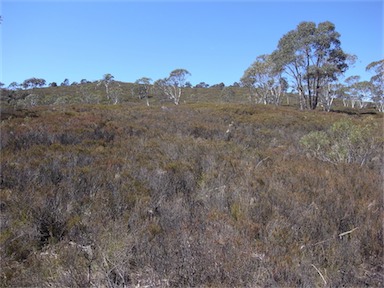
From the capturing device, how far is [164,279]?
2.53 metres

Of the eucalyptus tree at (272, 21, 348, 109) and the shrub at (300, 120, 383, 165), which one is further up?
the eucalyptus tree at (272, 21, 348, 109)

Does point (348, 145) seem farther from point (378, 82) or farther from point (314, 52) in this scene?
point (378, 82)

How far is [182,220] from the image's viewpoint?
3.56m

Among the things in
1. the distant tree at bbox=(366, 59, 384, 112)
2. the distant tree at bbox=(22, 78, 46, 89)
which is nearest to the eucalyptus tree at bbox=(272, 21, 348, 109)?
the distant tree at bbox=(366, 59, 384, 112)

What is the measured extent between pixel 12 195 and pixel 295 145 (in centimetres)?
805

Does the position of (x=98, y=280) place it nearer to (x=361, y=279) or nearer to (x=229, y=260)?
(x=229, y=260)

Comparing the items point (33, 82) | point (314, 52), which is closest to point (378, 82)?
point (314, 52)

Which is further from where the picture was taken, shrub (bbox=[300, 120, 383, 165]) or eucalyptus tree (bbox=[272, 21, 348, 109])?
eucalyptus tree (bbox=[272, 21, 348, 109])

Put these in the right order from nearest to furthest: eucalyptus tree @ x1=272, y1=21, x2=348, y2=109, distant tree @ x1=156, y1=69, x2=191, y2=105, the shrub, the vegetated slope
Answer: the vegetated slope
the shrub
eucalyptus tree @ x1=272, y1=21, x2=348, y2=109
distant tree @ x1=156, y1=69, x2=191, y2=105

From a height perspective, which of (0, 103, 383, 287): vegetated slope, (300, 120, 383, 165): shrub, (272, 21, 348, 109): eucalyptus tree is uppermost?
(272, 21, 348, 109): eucalyptus tree

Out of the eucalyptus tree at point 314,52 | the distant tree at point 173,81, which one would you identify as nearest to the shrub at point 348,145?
the eucalyptus tree at point 314,52

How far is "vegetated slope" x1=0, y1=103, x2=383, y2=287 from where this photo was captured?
8.37ft

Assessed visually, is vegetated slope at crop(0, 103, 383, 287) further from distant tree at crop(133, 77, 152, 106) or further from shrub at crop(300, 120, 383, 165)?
distant tree at crop(133, 77, 152, 106)

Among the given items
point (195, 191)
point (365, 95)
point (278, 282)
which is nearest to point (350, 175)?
point (195, 191)
